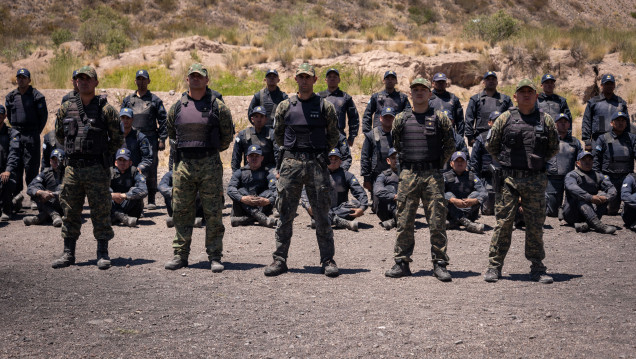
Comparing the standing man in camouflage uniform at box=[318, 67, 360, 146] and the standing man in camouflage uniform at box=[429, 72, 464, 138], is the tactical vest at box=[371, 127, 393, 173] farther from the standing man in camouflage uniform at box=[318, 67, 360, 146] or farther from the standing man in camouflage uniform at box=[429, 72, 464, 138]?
the standing man in camouflage uniform at box=[429, 72, 464, 138]

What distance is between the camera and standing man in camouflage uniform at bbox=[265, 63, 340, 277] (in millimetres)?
6914

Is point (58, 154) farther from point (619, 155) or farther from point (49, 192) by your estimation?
point (619, 155)

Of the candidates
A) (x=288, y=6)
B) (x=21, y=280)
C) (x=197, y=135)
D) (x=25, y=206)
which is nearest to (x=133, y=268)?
(x=21, y=280)

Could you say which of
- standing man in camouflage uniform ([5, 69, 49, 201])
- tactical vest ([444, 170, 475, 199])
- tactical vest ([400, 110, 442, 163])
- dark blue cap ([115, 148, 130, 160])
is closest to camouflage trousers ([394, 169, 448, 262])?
tactical vest ([400, 110, 442, 163])

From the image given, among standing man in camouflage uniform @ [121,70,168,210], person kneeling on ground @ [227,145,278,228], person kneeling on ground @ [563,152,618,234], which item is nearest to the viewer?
person kneeling on ground @ [563,152,618,234]

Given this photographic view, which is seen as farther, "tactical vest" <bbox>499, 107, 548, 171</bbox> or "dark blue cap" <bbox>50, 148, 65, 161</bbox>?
"dark blue cap" <bbox>50, 148, 65, 161</bbox>

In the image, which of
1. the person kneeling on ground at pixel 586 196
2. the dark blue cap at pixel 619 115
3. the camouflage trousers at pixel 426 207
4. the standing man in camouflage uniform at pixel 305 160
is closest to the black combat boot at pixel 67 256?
the standing man in camouflage uniform at pixel 305 160

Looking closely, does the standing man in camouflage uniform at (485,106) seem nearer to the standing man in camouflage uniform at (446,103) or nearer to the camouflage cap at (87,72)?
the standing man in camouflage uniform at (446,103)

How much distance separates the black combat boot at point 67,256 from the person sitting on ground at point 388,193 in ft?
15.5

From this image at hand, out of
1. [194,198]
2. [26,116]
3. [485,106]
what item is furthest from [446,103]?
[26,116]

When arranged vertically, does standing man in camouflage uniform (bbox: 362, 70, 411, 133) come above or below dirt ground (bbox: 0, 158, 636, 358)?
above

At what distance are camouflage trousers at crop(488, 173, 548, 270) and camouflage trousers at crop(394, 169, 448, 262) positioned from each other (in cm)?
58

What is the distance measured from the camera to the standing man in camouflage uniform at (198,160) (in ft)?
23.1

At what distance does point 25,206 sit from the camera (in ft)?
39.3
